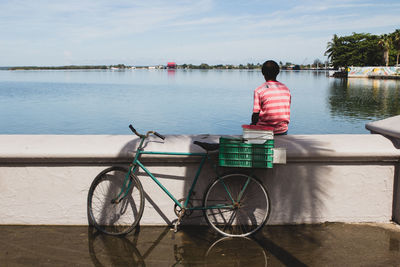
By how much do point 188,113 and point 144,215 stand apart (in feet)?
106

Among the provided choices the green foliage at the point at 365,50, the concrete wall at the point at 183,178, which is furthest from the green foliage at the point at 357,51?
the concrete wall at the point at 183,178

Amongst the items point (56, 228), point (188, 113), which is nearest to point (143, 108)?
point (188, 113)

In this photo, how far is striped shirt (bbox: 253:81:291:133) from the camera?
14.8 feet

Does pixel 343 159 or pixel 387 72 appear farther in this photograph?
pixel 387 72

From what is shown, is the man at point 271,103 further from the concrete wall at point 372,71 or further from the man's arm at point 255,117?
the concrete wall at point 372,71

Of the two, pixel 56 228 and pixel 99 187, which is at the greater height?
pixel 99 187

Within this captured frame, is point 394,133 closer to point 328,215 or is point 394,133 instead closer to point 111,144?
point 328,215

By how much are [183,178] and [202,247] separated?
79 centimetres

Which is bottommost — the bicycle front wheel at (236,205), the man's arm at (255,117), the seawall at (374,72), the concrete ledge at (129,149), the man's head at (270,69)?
the bicycle front wheel at (236,205)

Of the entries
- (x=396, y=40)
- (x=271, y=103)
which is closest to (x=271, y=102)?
(x=271, y=103)

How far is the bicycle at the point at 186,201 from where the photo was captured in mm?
4223

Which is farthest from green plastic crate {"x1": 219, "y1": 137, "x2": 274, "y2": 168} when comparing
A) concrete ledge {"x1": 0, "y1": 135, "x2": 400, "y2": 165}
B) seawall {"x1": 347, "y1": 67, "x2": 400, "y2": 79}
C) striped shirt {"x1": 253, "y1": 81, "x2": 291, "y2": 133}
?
seawall {"x1": 347, "y1": 67, "x2": 400, "y2": 79}

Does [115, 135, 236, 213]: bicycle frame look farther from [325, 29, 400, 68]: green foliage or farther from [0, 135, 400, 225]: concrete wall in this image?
[325, 29, 400, 68]: green foliage

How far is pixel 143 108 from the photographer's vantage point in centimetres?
4066
